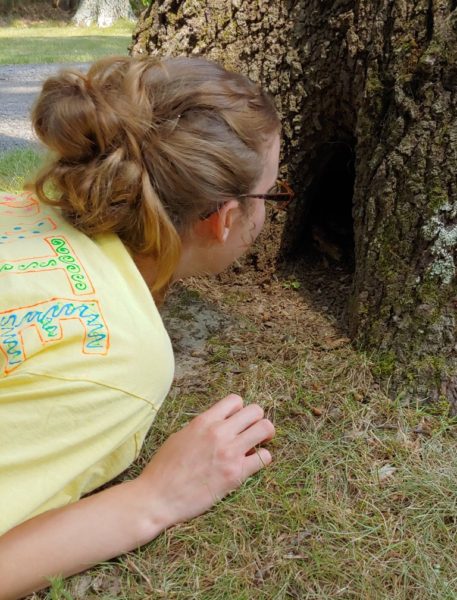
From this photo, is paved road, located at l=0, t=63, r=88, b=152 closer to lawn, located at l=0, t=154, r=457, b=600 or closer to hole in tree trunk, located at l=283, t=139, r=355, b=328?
hole in tree trunk, located at l=283, t=139, r=355, b=328

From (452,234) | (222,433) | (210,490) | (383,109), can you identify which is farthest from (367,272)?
(210,490)

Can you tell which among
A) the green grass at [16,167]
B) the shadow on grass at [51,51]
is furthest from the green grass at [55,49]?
the green grass at [16,167]

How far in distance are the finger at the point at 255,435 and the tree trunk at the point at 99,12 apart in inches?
952

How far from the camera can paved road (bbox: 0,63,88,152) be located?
18.7ft

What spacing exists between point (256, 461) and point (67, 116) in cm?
104

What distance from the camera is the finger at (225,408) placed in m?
1.80

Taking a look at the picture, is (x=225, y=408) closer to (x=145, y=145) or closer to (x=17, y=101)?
(x=145, y=145)

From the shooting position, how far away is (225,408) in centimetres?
184

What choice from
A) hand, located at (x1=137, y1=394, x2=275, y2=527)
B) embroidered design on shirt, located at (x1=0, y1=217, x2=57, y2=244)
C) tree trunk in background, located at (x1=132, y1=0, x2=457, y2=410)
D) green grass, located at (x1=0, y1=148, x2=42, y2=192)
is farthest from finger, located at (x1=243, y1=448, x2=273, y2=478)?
green grass, located at (x1=0, y1=148, x2=42, y2=192)

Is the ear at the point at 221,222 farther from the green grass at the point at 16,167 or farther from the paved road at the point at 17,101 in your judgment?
the paved road at the point at 17,101

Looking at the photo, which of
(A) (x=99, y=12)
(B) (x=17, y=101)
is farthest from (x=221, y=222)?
(A) (x=99, y=12)

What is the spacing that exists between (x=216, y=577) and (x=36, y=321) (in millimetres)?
737

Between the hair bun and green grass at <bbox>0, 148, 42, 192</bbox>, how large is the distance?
2.14 meters

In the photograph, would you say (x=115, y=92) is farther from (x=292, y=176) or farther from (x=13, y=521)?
(x=292, y=176)
